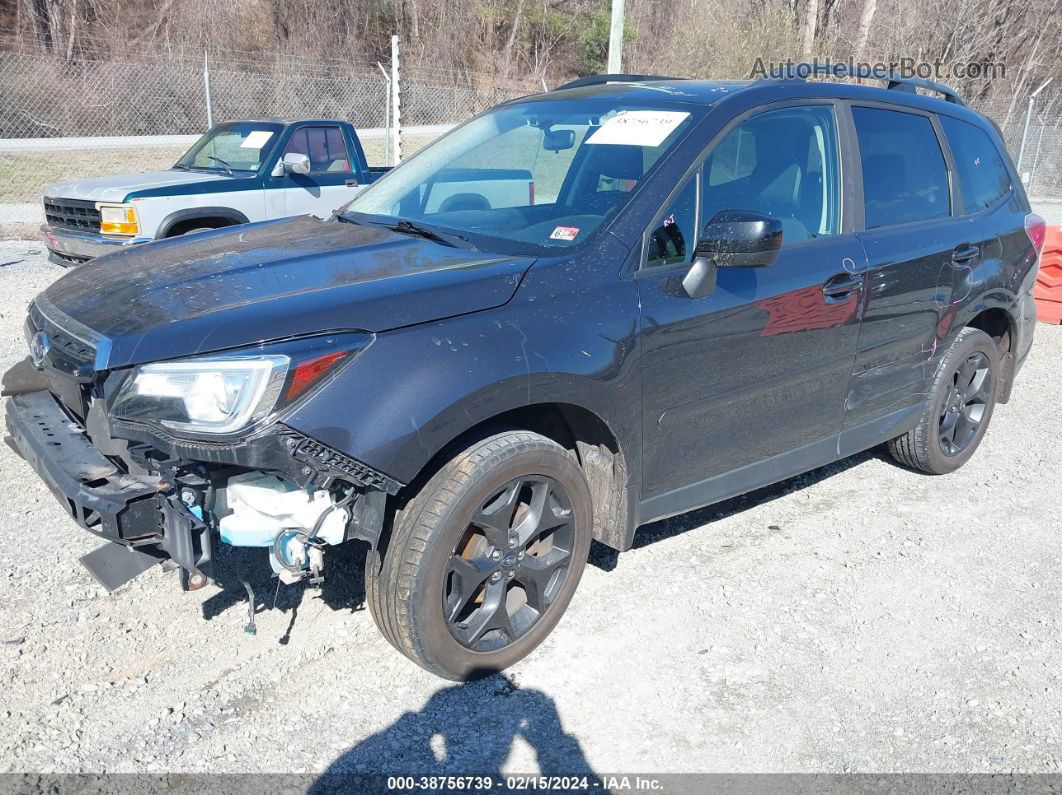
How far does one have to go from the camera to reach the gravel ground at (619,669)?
2.80m

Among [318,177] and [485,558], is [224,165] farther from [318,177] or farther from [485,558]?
[485,558]

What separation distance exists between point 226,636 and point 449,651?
2.88 ft

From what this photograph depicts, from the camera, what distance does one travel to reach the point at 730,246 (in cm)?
318

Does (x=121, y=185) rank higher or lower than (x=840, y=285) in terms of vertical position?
lower

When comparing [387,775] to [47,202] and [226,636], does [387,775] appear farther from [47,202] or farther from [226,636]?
[47,202]

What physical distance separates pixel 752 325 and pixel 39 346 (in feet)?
8.24

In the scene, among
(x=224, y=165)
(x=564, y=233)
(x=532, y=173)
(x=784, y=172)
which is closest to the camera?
(x=564, y=233)

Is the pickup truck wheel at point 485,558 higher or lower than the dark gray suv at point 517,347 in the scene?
lower

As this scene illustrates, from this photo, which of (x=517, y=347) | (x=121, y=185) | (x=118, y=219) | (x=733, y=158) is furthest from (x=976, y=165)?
(x=121, y=185)

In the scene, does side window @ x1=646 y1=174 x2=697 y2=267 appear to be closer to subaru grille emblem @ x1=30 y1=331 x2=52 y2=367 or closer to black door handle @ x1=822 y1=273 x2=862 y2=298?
black door handle @ x1=822 y1=273 x2=862 y2=298

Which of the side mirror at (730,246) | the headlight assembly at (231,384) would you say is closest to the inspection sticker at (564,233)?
the side mirror at (730,246)

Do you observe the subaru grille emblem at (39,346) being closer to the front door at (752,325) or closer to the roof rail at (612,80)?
the front door at (752,325)

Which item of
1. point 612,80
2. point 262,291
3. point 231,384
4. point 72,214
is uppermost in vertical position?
point 612,80

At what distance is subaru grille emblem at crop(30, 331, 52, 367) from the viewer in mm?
2992
